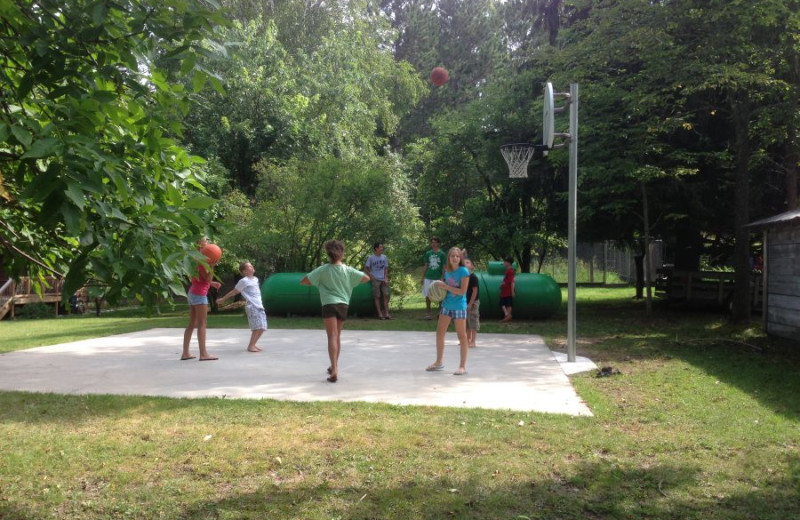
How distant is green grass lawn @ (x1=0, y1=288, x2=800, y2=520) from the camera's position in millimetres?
3953

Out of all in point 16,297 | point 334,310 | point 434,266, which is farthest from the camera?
point 16,297

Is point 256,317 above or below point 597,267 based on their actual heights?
below

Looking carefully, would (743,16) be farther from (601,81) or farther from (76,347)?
(76,347)

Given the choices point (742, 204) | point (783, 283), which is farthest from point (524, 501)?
point (742, 204)

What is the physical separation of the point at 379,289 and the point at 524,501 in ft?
38.7

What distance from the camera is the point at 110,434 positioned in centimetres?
538

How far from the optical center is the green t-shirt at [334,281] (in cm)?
757

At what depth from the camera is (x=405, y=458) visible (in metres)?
4.75

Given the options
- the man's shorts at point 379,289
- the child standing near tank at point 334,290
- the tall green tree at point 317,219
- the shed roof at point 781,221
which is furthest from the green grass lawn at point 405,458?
the tall green tree at point 317,219

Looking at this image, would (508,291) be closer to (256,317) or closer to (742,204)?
(742,204)

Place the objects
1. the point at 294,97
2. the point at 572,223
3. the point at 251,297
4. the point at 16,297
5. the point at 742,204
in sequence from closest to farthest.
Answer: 1. the point at 572,223
2. the point at 251,297
3. the point at 742,204
4. the point at 16,297
5. the point at 294,97

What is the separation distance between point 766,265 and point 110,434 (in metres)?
11.6

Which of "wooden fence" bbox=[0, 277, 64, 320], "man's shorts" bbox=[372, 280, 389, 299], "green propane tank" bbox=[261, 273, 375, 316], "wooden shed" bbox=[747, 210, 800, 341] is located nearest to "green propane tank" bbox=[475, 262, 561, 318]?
"man's shorts" bbox=[372, 280, 389, 299]

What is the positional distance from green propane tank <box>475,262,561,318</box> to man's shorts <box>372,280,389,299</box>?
2.24m
